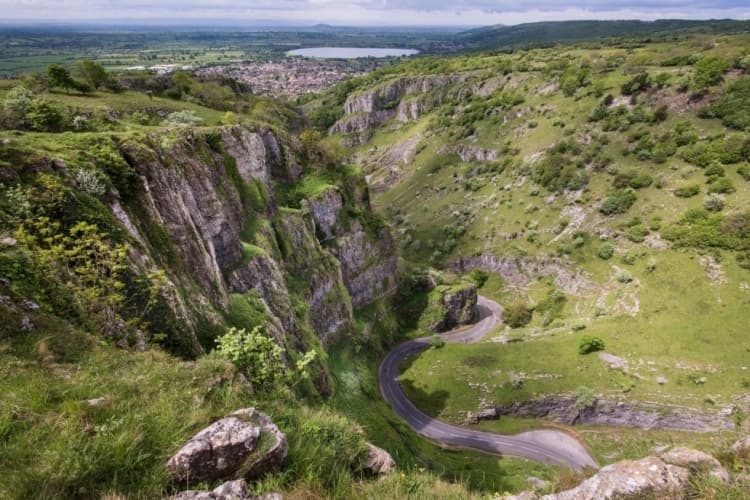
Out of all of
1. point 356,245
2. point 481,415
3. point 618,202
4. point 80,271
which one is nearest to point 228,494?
point 80,271

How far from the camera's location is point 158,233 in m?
21.4

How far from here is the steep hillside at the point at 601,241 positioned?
5703 cm

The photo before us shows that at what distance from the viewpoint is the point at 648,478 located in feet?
30.4

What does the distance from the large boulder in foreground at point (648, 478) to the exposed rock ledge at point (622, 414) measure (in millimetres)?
52912

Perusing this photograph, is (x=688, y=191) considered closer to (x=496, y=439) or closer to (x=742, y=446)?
(x=496, y=439)

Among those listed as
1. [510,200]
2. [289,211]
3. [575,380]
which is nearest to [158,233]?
[289,211]

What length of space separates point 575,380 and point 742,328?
27541 millimetres

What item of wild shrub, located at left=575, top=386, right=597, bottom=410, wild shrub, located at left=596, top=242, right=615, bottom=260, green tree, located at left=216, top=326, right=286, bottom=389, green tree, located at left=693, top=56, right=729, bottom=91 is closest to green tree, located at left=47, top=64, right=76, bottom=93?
green tree, located at left=216, top=326, right=286, bottom=389

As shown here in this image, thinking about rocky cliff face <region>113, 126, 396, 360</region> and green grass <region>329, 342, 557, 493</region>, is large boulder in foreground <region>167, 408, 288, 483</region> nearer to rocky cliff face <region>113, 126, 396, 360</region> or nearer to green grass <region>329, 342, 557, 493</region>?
rocky cliff face <region>113, 126, 396, 360</region>

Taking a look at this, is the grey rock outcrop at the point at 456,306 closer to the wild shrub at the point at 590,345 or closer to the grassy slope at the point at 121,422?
the wild shrub at the point at 590,345

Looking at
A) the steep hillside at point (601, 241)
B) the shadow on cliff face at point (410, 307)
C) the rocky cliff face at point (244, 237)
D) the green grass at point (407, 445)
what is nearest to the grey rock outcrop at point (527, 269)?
the steep hillside at point (601, 241)

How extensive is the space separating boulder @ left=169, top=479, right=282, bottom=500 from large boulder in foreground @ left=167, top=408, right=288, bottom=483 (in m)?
0.50

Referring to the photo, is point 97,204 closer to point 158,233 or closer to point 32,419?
point 158,233

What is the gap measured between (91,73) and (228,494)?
5390cm
